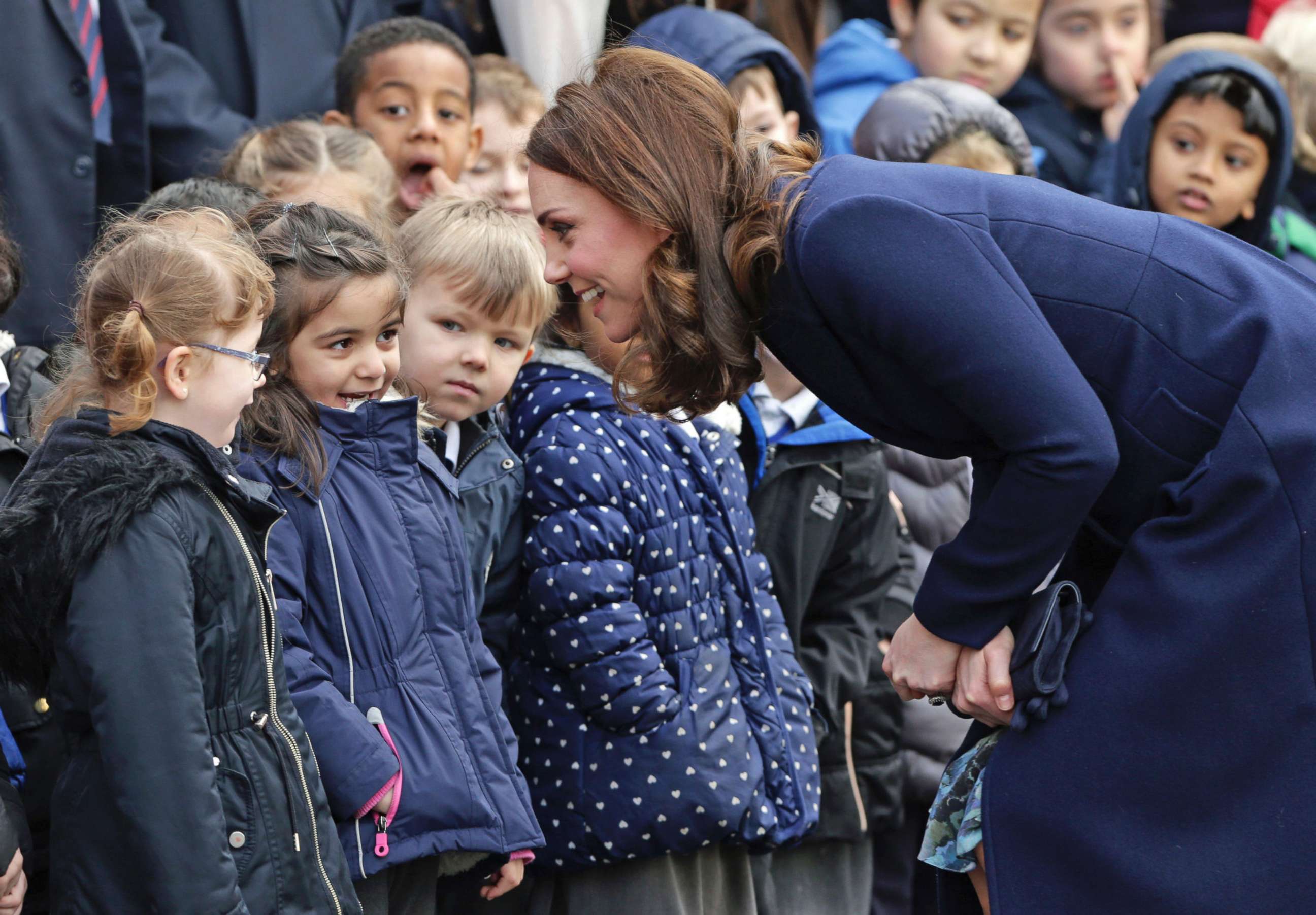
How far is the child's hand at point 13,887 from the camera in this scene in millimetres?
2307

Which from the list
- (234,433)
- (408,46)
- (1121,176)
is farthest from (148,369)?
(1121,176)

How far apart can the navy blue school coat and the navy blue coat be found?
2.72 feet

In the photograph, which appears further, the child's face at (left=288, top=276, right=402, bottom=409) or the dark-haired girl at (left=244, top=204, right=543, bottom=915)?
the child's face at (left=288, top=276, right=402, bottom=409)

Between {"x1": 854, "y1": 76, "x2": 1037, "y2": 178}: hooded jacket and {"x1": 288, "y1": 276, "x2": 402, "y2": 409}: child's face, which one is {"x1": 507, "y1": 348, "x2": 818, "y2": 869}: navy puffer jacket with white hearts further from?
{"x1": 854, "y1": 76, "x2": 1037, "y2": 178}: hooded jacket

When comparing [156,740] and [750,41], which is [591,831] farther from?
[750,41]

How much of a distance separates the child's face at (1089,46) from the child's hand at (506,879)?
4.23m

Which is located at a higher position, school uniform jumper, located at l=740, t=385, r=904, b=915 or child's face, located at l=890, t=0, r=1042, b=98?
child's face, located at l=890, t=0, r=1042, b=98

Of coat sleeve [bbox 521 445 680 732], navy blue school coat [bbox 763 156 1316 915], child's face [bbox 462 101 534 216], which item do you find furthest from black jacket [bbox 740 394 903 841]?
navy blue school coat [bbox 763 156 1316 915]

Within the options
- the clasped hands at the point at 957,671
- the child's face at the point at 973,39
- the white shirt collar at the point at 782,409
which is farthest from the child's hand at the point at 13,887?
the child's face at the point at 973,39

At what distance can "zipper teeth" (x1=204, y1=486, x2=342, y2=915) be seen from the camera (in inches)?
92.0

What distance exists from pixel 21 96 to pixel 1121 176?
353cm

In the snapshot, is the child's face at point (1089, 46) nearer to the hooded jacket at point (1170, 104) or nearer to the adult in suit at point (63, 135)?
the hooded jacket at point (1170, 104)

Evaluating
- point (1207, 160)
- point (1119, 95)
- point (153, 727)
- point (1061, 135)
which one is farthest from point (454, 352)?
point (1119, 95)

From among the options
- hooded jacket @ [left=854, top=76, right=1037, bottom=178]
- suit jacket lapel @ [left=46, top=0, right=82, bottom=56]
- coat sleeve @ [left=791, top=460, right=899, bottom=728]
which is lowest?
coat sleeve @ [left=791, top=460, right=899, bottom=728]
